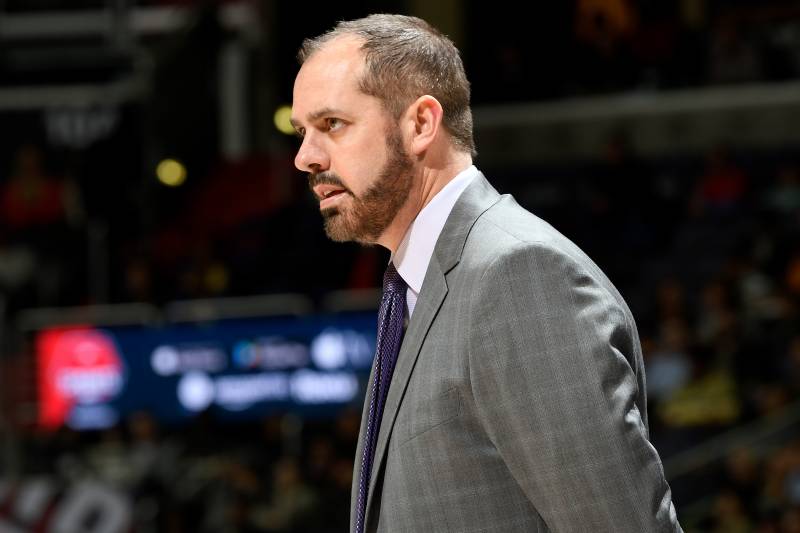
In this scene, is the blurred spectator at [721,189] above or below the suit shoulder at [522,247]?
below

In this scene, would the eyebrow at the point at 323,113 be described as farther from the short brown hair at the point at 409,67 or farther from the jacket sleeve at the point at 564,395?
the jacket sleeve at the point at 564,395

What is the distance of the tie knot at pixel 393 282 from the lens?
→ 173 centimetres

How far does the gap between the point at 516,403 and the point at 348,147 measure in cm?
41

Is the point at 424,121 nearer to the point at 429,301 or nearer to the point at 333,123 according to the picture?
the point at 333,123

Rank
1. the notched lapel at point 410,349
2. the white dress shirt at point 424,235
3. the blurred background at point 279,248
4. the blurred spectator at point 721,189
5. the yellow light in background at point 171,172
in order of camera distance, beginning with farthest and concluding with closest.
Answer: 1. the yellow light in background at point 171,172
2. the blurred spectator at point 721,189
3. the blurred background at point 279,248
4. the white dress shirt at point 424,235
5. the notched lapel at point 410,349

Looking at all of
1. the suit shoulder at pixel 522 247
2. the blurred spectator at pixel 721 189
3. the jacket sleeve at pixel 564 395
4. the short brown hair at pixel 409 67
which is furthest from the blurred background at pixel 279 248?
the jacket sleeve at pixel 564 395

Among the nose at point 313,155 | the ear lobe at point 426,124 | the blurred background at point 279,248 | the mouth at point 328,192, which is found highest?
the ear lobe at point 426,124

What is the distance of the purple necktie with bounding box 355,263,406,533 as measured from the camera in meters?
1.64

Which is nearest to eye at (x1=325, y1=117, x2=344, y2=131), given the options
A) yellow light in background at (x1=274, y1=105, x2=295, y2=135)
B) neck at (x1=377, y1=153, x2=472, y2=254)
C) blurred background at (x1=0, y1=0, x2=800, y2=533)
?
neck at (x1=377, y1=153, x2=472, y2=254)

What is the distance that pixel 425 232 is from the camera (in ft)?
5.54

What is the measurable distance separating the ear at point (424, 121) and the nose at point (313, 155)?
0.37ft

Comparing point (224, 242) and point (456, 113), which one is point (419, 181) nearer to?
point (456, 113)

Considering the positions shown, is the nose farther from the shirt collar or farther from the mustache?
the shirt collar

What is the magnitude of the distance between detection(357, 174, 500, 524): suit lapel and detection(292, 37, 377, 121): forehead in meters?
0.19
